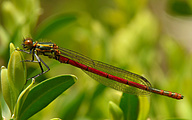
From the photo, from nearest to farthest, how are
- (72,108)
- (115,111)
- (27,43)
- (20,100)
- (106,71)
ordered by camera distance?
(20,100)
(115,111)
(72,108)
(27,43)
(106,71)

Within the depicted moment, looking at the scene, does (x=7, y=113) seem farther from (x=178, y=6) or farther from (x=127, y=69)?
(x=178, y=6)

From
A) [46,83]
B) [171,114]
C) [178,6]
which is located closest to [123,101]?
[46,83]

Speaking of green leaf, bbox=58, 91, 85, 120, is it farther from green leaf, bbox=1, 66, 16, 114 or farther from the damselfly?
green leaf, bbox=1, 66, 16, 114

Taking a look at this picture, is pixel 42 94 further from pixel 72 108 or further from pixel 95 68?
pixel 95 68

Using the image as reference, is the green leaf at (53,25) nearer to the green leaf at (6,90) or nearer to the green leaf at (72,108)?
the green leaf at (72,108)

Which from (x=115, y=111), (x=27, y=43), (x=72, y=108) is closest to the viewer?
(x=115, y=111)

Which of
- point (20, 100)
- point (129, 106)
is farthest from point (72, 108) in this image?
point (20, 100)

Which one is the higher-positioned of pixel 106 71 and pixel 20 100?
pixel 106 71
